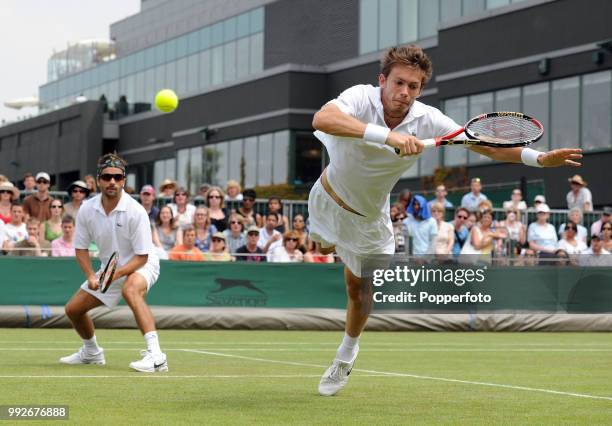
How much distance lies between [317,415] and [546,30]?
90.1 ft

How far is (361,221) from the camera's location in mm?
8938

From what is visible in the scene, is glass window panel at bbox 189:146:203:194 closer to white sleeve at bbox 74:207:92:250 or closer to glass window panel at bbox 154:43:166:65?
glass window panel at bbox 154:43:166:65

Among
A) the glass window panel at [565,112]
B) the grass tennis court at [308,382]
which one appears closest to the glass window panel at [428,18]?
the glass window panel at [565,112]

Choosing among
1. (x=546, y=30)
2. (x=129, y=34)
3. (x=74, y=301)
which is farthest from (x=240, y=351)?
(x=129, y=34)

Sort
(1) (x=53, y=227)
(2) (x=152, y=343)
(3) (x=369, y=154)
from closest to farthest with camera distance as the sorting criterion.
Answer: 1. (3) (x=369, y=154)
2. (2) (x=152, y=343)
3. (1) (x=53, y=227)

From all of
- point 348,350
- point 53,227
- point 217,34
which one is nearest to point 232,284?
point 53,227

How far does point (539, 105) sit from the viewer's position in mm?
34125

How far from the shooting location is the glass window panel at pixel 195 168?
5266cm

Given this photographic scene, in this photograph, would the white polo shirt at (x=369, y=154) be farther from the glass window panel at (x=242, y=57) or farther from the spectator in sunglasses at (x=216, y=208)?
the glass window panel at (x=242, y=57)

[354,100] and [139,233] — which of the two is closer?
[354,100]

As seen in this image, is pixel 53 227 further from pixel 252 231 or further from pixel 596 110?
pixel 596 110

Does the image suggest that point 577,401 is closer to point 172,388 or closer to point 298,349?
point 172,388

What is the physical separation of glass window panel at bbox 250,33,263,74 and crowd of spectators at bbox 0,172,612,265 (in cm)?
3295

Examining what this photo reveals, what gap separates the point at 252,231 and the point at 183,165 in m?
35.9
